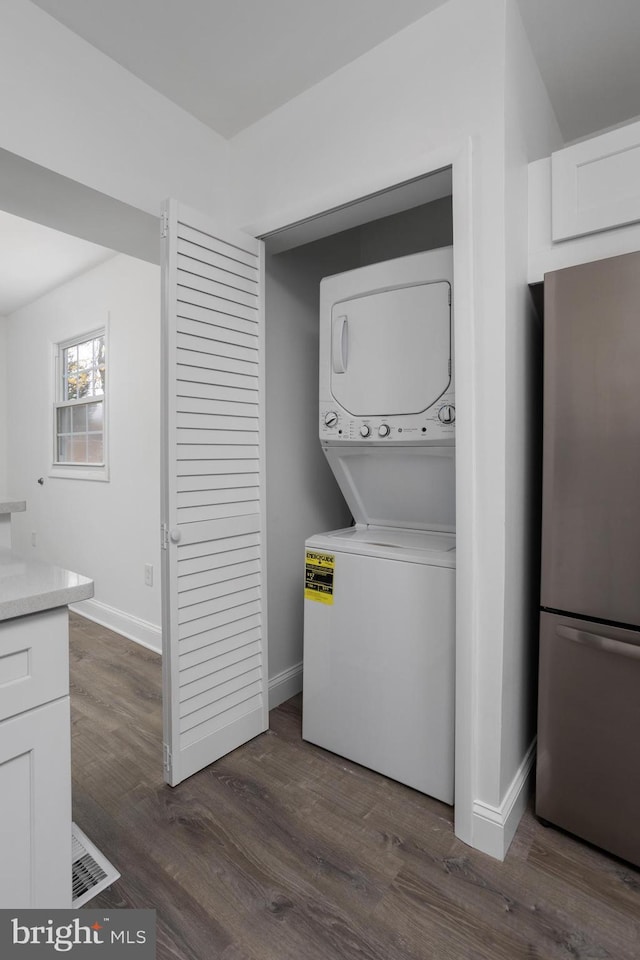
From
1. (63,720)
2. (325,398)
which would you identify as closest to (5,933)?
(63,720)

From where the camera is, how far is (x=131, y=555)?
337 centimetres

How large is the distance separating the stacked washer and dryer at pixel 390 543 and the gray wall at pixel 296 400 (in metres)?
0.38

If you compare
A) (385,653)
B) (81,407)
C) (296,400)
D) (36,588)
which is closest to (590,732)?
(385,653)

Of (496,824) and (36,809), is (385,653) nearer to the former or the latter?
(496,824)

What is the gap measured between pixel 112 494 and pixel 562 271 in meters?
3.06

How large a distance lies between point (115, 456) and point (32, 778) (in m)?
2.71

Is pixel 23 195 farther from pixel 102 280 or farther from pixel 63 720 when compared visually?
pixel 102 280

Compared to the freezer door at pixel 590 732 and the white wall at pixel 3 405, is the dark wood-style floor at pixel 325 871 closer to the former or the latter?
the freezer door at pixel 590 732

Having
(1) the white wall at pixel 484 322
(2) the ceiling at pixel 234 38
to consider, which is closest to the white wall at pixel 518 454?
(1) the white wall at pixel 484 322

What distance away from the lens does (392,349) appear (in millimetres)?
1923

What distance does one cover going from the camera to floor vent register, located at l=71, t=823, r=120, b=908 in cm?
137

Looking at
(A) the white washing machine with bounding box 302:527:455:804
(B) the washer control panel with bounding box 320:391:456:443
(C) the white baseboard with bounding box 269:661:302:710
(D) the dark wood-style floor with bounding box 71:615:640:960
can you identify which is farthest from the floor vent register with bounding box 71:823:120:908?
(B) the washer control panel with bounding box 320:391:456:443

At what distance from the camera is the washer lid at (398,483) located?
196 centimetres

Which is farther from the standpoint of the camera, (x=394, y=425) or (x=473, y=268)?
(x=394, y=425)
